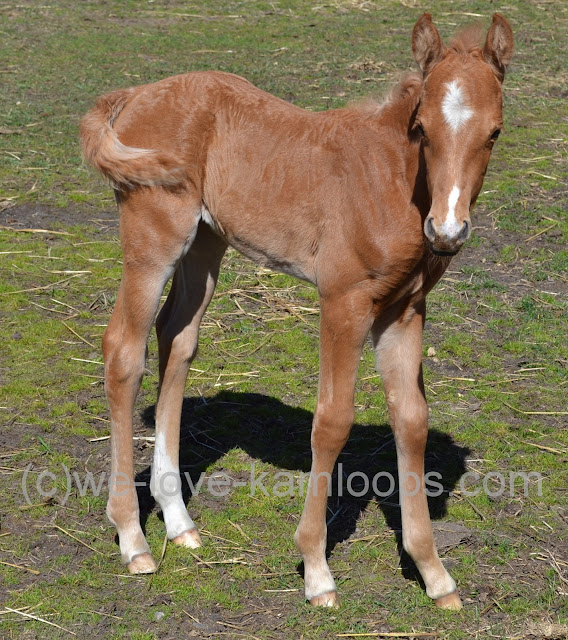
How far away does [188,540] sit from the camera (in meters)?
4.22

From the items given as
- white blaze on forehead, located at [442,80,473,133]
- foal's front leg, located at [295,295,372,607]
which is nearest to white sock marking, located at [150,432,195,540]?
foal's front leg, located at [295,295,372,607]

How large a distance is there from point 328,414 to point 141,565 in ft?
3.67

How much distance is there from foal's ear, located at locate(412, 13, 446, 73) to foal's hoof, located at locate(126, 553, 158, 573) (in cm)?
239

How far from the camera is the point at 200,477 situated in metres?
4.74

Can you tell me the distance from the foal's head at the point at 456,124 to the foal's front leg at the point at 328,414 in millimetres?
580

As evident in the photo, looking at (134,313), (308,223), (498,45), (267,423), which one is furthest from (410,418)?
(498,45)

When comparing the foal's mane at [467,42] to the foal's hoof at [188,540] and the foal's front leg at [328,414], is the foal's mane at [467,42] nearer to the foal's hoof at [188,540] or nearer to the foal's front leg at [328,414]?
the foal's front leg at [328,414]

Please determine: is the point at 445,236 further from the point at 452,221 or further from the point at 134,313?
the point at 134,313

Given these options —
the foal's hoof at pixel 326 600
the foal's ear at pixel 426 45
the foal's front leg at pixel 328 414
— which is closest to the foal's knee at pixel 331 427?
the foal's front leg at pixel 328 414

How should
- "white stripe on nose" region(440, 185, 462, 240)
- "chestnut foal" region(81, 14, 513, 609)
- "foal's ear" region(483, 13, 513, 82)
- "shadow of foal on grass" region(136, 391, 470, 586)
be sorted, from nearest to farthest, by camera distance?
"white stripe on nose" region(440, 185, 462, 240)
"foal's ear" region(483, 13, 513, 82)
"chestnut foal" region(81, 14, 513, 609)
"shadow of foal on grass" region(136, 391, 470, 586)

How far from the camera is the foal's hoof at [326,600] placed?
3801 millimetres

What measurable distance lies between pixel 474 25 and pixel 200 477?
2596mm

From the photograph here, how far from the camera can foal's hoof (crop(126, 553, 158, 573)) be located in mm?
4012

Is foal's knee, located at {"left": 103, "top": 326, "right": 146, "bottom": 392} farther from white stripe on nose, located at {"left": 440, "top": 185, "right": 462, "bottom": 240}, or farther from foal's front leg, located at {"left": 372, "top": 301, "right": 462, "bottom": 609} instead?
white stripe on nose, located at {"left": 440, "top": 185, "right": 462, "bottom": 240}
